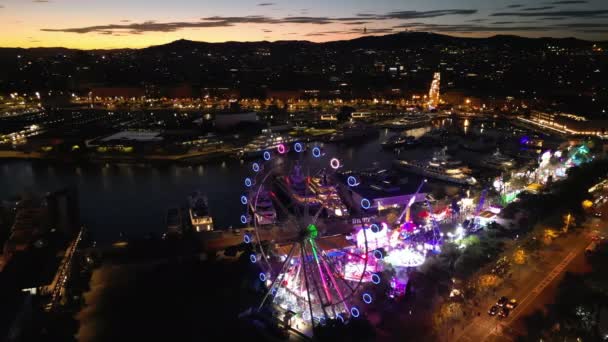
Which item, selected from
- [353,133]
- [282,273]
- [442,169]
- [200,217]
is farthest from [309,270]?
[353,133]

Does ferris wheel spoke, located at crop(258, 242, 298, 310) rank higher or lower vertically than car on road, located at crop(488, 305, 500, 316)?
higher

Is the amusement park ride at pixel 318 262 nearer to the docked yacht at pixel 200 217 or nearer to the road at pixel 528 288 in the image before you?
the road at pixel 528 288

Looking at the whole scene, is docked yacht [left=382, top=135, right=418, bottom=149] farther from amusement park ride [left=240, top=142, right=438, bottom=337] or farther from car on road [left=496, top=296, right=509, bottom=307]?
car on road [left=496, top=296, right=509, bottom=307]

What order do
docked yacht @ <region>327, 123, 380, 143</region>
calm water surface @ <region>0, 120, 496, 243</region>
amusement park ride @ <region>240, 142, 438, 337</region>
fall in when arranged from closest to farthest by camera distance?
amusement park ride @ <region>240, 142, 438, 337</region>
calm water surface @ <region>0, 120, 496, 243</region>
docked yacht @ <region>327, 123, 380, 143</region>

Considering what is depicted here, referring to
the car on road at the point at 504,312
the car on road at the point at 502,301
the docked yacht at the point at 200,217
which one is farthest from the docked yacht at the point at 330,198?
the car on road at the point at 504,312

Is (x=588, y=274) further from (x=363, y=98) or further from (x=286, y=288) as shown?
(x=363, y=98)

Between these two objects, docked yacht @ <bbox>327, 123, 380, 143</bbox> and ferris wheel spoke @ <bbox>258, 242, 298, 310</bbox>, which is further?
docked yacht @ <bbox>327, 123, 380, 143</bbox>

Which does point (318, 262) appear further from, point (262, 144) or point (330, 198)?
point (262, 144)

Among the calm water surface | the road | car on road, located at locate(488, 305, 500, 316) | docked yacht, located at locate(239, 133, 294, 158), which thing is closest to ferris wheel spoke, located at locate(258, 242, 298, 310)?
the road
